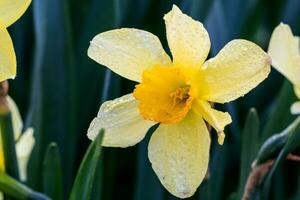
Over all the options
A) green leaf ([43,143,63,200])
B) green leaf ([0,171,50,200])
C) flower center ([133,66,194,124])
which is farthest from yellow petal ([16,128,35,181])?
flower center ([133,66,194,124])

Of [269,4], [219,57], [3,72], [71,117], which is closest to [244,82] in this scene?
[219,57]

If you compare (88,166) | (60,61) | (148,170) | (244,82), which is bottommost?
(148,170)

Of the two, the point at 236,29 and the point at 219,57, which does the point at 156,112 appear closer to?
the point at 219,57

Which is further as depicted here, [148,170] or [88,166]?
[148,170]

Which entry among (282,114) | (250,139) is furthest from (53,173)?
(282,114)

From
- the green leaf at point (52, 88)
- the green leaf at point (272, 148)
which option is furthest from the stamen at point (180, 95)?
the green leaf at point (52, 88)

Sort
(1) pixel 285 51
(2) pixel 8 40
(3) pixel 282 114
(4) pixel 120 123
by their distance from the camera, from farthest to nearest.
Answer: (3) pixel 282 114 → (1) pixel 285 51 → (4) pixel 120 123 → (2) pixel 8 40

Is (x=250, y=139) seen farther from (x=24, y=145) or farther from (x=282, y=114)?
(x=24, y=145)
